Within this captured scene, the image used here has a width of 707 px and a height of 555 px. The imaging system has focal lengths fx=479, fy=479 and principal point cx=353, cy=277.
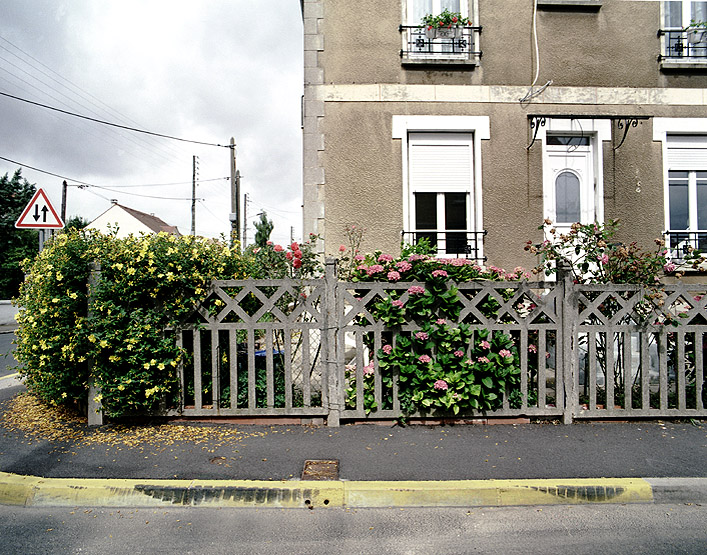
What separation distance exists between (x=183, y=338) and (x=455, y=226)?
489cm

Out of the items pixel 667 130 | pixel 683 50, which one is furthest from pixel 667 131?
pixel 683 50

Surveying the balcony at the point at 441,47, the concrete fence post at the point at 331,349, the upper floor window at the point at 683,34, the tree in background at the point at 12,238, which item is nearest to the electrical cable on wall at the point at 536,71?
the balcony at the point at 441,47

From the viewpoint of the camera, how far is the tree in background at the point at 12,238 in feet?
111

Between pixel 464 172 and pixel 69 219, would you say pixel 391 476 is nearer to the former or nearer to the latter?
pixel 464 172

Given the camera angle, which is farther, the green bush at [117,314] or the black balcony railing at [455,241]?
the black balcony railing at [455,241]

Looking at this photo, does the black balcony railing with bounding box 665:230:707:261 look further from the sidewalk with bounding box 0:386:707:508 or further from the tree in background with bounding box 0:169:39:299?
the tree in background with bounding box 0:169:39:299

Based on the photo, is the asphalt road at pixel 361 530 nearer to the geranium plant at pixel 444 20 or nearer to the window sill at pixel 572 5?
the geranium plant at pixel 444 20

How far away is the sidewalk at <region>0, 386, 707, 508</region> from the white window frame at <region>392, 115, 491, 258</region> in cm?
391

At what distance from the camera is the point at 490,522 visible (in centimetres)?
359

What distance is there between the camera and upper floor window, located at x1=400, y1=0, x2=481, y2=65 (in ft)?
26.7

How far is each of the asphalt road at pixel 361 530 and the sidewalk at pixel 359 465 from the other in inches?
4.2

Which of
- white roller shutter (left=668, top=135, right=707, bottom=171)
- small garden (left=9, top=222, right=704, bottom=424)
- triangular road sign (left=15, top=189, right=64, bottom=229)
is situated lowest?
small garden (left=9, top=222, right=704, bottom=424)

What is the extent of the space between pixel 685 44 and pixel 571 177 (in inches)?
122

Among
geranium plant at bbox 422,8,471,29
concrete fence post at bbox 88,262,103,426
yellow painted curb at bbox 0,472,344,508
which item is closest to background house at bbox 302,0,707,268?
geranium plant at bbox 422,8,471,29
